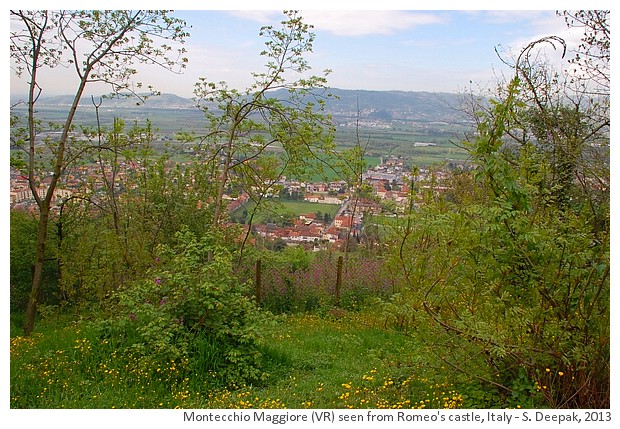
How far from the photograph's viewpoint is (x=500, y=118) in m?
4.07

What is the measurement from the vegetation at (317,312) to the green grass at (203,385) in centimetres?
2

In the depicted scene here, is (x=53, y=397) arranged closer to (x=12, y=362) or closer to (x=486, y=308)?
(x=12, y=362)

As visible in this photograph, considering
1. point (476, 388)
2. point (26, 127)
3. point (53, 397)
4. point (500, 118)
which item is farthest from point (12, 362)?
point (500, 118)

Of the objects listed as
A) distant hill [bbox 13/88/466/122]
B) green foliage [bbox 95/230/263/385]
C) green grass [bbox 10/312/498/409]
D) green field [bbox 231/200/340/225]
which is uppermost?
distant hill [bbox 13/88/466/122]

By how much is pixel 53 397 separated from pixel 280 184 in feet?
19.3

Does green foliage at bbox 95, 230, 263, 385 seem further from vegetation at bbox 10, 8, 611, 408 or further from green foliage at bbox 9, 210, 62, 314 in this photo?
green foliage at bbox 9, 210, 62, 314

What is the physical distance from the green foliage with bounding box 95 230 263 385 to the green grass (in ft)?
0.53

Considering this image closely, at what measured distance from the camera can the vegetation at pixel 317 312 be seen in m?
4.18

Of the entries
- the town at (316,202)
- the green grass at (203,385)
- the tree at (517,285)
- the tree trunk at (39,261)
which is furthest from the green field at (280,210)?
the tree at (517,285)

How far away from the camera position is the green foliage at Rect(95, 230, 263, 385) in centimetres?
536

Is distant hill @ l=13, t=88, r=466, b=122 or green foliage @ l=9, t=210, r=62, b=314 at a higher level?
distant hill @ l=13, t=88, r=466, b=122

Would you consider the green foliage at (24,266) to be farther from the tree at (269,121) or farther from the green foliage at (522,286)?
the green foliage at (522,286)

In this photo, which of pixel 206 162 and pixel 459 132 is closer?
pixel 206 162

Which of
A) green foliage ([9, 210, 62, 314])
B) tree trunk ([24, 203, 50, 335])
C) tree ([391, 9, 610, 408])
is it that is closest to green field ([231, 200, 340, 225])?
green foliage ([9, 210, 62, 314])
